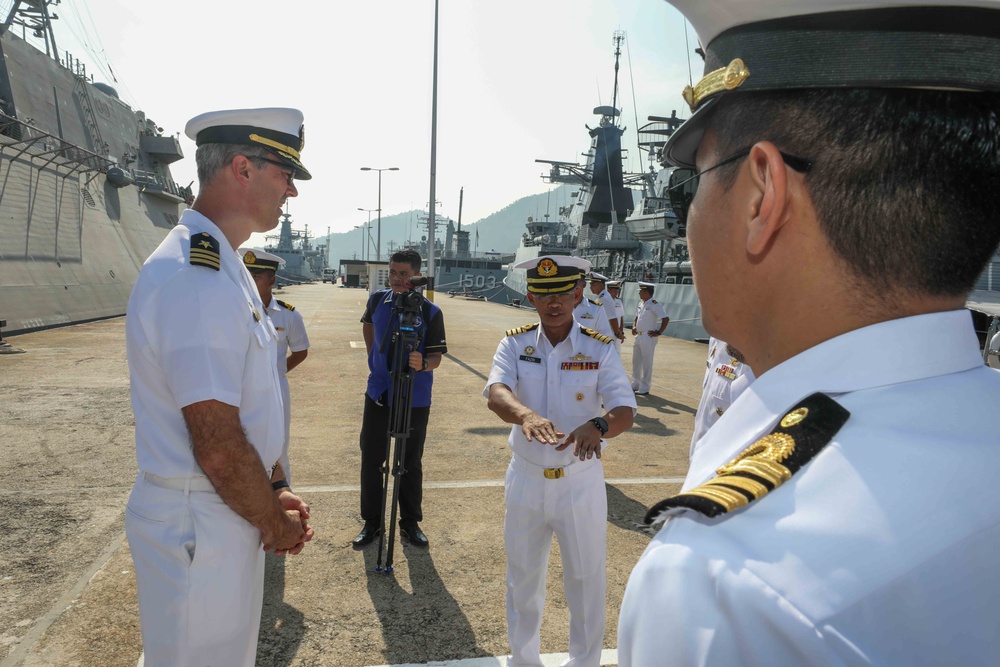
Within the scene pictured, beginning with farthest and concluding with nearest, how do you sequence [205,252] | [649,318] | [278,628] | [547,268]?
[649,318] → [547,268] → [278,628] → [205,252]

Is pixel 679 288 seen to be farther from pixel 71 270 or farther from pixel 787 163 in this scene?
pixel 787 163

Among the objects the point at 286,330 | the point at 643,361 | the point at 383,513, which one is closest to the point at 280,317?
the point at 286,330

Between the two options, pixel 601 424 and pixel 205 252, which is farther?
pixel 601 424

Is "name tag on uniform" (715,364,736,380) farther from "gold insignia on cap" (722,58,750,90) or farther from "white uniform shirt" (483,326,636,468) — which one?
"gold insignia on cap" (722,58,750,90)

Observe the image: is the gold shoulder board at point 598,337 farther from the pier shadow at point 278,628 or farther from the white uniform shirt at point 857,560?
the white uniform shirt at point 857,560

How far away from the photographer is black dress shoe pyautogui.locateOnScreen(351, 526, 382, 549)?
13.2 ft

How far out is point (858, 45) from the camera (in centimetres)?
72

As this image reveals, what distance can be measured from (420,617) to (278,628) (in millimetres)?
746

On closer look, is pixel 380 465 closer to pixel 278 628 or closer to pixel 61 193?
pixel 278 628

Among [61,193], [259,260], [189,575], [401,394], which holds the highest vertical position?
[61,193]

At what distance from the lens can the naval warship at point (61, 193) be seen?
13773mm

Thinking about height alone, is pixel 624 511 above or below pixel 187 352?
below

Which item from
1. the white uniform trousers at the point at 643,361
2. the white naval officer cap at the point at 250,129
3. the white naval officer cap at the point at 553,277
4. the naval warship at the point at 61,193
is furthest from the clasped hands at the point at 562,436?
the naval warship at the point at 61,193

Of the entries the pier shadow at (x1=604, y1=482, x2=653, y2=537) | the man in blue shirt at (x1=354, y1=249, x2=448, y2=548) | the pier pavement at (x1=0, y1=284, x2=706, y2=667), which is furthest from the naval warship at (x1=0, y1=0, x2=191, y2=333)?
the pier shadow at (x1=604, y1=482, x2=653, y2=537)
